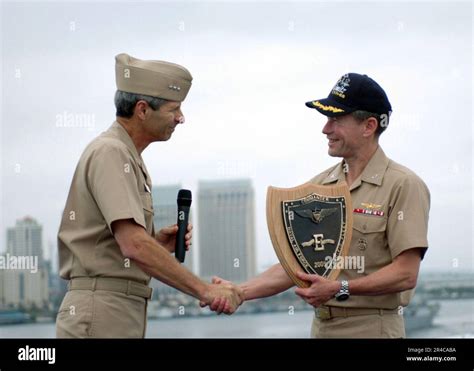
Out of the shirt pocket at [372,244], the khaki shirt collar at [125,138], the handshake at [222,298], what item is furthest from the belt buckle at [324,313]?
the khaki shirt collar at [125,138]

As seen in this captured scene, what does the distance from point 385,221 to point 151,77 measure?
136cm

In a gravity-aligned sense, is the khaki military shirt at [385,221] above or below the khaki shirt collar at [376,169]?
below

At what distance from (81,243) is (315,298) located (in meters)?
1.16

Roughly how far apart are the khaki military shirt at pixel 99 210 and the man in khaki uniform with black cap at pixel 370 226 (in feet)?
2.13

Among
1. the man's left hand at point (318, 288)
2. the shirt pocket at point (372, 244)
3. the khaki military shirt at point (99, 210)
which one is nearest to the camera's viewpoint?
the khaki military shirt at point (99, 210)

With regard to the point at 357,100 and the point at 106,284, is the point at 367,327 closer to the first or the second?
the point at 357,100

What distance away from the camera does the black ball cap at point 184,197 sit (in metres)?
5.34

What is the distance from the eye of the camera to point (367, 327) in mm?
5410

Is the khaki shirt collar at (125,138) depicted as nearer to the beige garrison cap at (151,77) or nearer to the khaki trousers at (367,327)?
the beige garrison cap at (151,77)

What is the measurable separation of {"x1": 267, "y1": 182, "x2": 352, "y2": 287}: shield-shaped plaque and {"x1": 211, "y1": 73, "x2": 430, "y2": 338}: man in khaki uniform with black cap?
0.08 m

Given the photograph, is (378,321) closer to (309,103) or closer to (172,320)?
(309,103)

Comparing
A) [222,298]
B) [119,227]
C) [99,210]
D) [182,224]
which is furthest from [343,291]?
[99,210]
